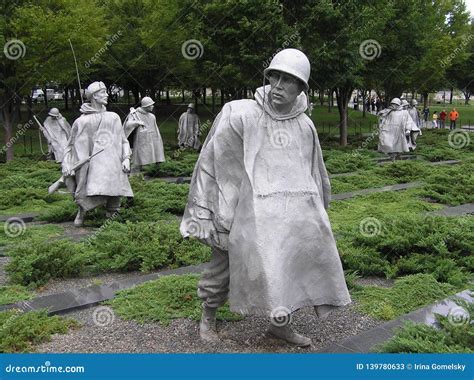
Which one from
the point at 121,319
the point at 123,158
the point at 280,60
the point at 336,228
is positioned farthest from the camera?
the point at 123,158

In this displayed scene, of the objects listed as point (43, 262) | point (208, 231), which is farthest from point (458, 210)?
point (208, 231)

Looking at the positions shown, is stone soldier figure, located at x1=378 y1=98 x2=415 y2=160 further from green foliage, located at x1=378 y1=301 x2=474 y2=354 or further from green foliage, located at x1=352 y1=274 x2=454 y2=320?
green foliage, located at x1=378 y1=301 x2=474 y2=354

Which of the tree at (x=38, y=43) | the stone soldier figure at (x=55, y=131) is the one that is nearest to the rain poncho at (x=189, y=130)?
the tree at (x=38, y=43)

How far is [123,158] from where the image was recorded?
9766mm

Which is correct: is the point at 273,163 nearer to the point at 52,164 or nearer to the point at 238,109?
the point at 238,109

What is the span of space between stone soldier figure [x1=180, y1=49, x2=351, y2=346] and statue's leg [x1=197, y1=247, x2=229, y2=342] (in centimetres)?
2

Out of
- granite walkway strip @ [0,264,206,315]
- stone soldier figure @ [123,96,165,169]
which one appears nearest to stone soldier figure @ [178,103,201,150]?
stone soldier figure @ [123,96,165,169]

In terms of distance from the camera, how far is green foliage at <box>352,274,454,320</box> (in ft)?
19.0

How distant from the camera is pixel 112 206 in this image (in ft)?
33.1

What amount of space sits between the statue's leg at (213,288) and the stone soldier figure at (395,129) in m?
14.7

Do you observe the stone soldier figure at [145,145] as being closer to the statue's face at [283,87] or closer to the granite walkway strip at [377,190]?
the granite walkway strip at [377,190]

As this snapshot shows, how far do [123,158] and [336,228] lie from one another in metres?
3.73

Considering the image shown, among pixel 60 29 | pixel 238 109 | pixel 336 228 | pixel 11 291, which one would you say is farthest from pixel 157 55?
pixel 238 109

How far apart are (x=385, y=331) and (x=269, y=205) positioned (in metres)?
1.75
